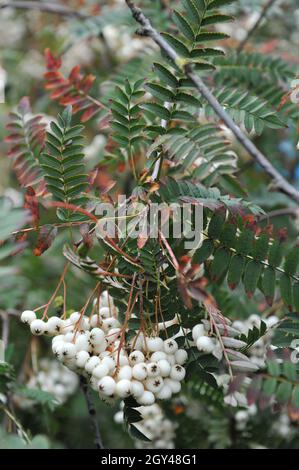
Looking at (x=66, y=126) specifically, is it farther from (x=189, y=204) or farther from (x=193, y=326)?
(x=193, y=326)

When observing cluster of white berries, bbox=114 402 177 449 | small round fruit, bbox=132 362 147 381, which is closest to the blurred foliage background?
cluster of white berries, bbox=114 402 177 449

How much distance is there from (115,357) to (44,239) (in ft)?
0.63

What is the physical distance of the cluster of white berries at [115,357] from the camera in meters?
0.80

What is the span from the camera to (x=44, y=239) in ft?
2.90

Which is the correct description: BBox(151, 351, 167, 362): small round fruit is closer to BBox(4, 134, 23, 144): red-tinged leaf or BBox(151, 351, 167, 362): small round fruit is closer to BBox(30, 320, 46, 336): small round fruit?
BBox(30, 320, 46, 336): small round fruit

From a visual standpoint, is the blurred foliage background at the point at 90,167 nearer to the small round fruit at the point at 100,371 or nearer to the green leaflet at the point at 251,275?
the small round fruit at the point at 100,371

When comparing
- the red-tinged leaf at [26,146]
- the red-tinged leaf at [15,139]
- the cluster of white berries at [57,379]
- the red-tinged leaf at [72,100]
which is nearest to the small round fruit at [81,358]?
the red-tinged leaf at [26,146]

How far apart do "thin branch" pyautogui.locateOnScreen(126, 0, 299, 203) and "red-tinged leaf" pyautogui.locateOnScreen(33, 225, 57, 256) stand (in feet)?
0.91

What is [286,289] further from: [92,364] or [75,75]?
[75,75]

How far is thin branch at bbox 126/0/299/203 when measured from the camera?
0.73 m

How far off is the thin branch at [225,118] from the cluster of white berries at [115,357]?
26cm

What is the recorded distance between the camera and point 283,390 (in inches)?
29.8

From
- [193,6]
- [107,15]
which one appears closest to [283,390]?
[193,6]

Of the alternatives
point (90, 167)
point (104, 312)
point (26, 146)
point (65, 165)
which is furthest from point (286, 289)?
point (90, 167)
